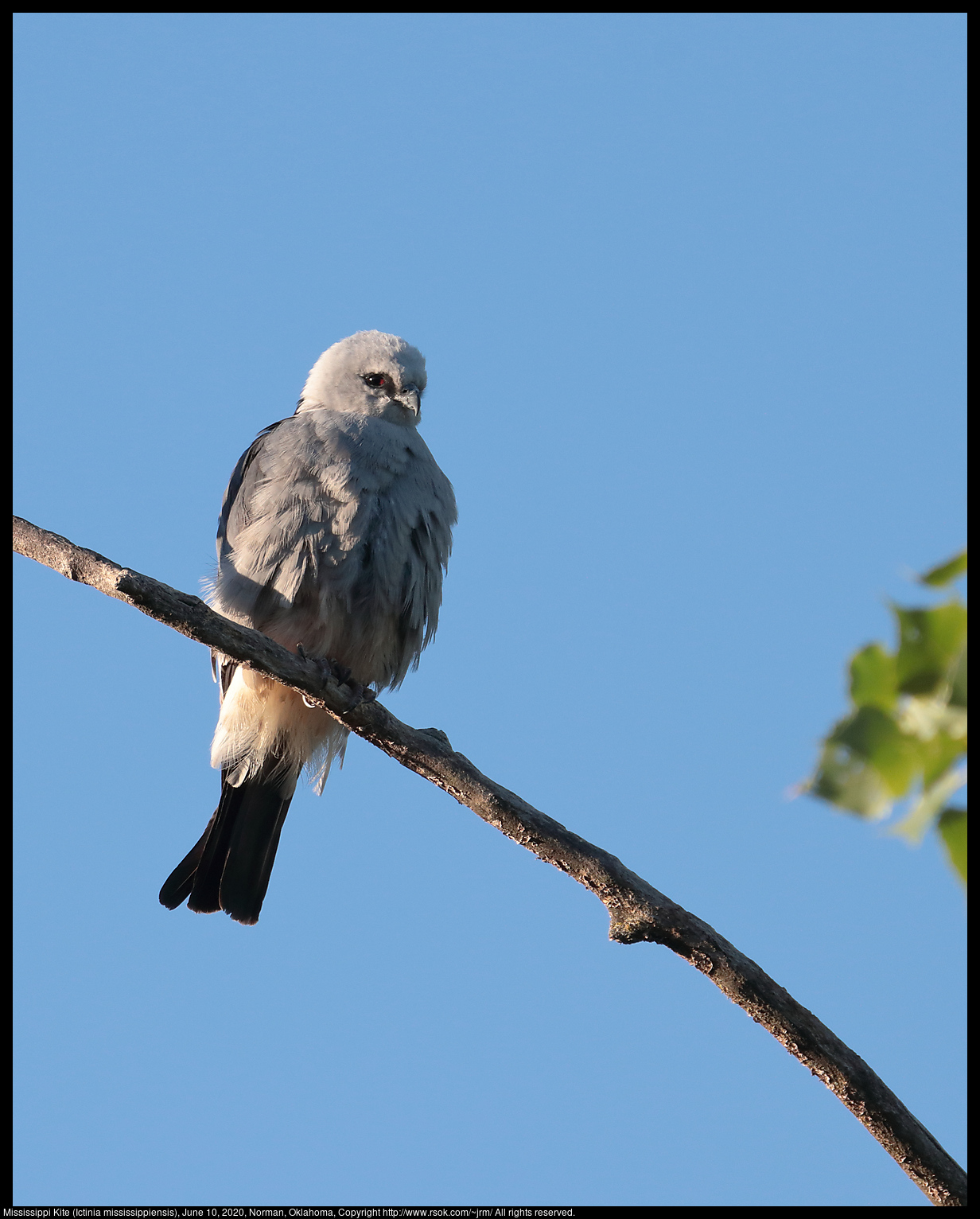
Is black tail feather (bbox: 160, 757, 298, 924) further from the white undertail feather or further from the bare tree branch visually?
the bare tree branch

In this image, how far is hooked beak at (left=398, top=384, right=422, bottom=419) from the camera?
6.61m

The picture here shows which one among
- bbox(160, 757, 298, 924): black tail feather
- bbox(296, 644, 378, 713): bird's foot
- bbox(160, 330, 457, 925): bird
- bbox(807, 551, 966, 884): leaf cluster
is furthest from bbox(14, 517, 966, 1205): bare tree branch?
bbox(807, 551, 966, 884): leaf cluster

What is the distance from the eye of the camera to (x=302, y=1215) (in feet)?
13.1

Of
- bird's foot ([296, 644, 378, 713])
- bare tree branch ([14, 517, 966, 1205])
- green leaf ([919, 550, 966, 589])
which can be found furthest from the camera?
bird's foot ([296, 644, 378, 713])

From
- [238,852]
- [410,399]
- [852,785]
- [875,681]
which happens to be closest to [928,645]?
[875,681]

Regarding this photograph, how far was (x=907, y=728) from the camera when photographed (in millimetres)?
1136

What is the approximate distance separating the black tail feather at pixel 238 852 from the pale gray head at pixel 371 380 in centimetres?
222

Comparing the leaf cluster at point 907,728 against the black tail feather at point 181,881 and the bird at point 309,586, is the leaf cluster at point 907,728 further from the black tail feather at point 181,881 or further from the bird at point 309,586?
the black tail feather at point 181,881

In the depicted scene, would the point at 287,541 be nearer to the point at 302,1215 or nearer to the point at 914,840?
the point at 302,1215

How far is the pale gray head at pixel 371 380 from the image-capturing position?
660 cm

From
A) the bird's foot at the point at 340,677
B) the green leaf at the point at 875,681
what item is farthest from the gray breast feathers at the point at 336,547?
the green leaf at the point at 875,681

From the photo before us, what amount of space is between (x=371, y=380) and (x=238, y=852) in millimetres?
2969

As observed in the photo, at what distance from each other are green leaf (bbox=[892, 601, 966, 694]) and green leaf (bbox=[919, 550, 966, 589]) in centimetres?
3
